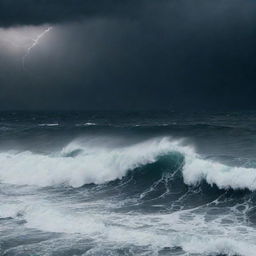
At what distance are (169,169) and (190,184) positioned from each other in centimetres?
327

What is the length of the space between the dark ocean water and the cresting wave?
7 cm

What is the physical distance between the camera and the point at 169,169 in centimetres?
2861

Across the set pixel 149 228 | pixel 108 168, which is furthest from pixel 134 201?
pixel 108 168

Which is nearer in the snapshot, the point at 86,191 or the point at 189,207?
the point at 189,207

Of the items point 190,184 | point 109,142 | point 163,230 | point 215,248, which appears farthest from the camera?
point 109,142

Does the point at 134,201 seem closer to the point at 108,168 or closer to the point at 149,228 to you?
the point at 149,228

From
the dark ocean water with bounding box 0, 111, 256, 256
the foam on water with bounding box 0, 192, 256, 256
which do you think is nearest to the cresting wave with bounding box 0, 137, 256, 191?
the dark ocean water with bounding box 0, 111, 256, 256

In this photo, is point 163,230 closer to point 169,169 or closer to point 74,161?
point 169,169

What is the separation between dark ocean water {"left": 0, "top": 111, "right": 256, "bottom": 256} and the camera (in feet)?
52.2

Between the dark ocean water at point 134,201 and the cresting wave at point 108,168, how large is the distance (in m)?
0.07

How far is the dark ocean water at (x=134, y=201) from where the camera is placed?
15.9 m

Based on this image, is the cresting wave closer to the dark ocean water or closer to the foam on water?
the dark ocean water

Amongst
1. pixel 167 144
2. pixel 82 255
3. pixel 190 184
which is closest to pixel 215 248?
pixel 82 255

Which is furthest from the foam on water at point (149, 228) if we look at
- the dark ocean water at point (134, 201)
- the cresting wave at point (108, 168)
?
the cresting wave at point (108, 168)
